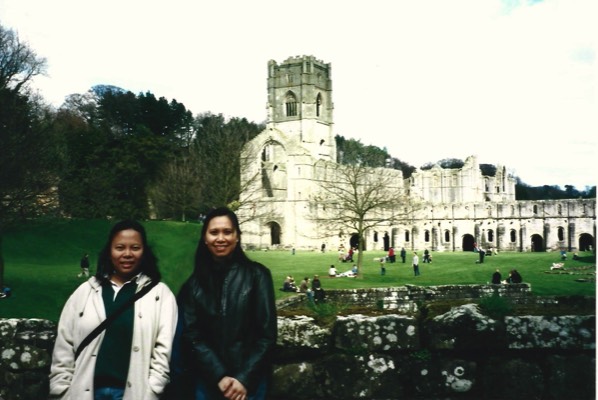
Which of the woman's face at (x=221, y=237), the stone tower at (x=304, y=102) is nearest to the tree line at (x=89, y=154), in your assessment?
the woman's face at (x=221, y=237)

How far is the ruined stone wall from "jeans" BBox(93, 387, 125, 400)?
880 millimetres

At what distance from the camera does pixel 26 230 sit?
20.2ft

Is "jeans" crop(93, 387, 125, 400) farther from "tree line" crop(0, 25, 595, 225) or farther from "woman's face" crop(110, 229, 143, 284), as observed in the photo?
"tree line" crop(0, 25, 595, 225)

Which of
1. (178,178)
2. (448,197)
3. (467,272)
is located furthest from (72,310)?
(448,197)

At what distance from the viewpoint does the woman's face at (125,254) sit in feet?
9.77

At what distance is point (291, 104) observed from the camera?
178 feet

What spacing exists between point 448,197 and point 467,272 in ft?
139

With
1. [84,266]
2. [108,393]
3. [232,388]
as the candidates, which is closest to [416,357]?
[232,388]

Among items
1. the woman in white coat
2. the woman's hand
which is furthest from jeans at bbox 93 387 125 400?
the woman's hand

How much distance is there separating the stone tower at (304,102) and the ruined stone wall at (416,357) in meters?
49.3

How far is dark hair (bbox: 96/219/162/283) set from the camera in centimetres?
301

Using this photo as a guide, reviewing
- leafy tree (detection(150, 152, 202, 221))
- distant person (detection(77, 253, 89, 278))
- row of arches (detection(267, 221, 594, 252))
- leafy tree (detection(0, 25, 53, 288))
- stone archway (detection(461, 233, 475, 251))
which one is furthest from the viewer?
stone archway (detection(461, 233, 475, 251))

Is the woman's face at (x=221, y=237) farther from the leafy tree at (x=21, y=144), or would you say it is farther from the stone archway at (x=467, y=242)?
the stone archway at (x=467, y=242)

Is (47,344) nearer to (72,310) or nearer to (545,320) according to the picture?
(72,310)
